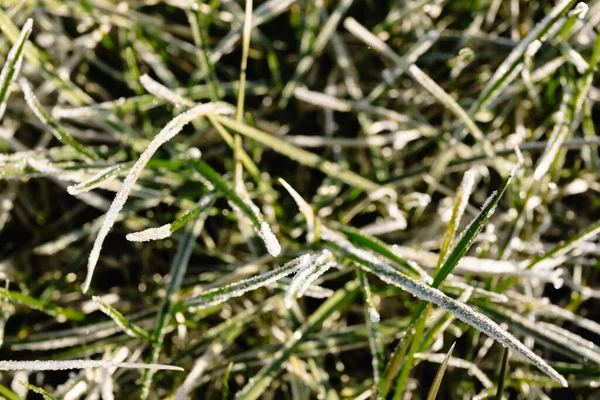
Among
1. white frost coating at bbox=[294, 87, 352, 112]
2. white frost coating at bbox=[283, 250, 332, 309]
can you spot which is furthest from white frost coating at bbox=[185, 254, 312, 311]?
white frost coating at bbox=[294, 87, 352, 112]

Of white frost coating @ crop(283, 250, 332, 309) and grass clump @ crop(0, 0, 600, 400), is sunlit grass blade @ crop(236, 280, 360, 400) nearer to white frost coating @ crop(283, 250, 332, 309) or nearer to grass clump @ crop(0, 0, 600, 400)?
grass clump @ crop(0, 0, 600, 400)

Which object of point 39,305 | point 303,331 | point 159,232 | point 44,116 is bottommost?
point 303,331

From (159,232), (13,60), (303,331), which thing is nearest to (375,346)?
(303,331)

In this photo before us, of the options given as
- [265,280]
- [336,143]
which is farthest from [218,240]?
[265,280]

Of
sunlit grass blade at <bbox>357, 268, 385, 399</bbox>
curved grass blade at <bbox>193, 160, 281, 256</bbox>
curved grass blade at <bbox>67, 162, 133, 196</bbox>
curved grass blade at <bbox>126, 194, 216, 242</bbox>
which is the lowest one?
sunlit grass blade at <bbox>357, 268, 385, 399</bbox>

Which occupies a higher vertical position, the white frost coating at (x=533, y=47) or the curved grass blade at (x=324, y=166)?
the white frost coating at (x=533, y=47)

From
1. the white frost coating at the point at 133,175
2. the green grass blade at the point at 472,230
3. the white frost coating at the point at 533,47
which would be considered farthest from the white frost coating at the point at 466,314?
the white frost coating at the point at 533,47

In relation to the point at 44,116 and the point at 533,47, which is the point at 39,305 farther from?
the point at 533,47

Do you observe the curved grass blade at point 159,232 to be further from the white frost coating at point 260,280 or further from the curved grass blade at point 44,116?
the curved grass blade at point 44,116

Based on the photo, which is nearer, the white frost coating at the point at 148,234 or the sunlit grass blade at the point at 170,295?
the white frost coating at the point at 148,234
